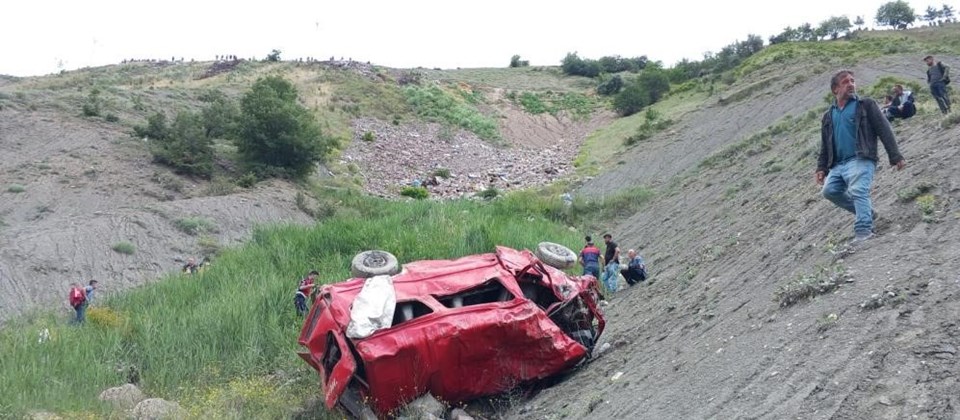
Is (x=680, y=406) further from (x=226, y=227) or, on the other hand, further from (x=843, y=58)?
(x=843, y=58)

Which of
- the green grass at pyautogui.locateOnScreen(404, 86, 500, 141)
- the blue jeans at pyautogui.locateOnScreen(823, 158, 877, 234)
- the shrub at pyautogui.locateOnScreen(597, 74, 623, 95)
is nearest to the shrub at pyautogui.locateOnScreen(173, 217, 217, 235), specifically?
the blue jeans at pyautogui.locateOnScreen(823, 158, 877, 234)

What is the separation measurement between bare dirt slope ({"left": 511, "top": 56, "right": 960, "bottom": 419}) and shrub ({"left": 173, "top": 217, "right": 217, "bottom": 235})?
1308 centimetres

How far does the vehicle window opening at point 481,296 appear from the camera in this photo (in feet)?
27.7

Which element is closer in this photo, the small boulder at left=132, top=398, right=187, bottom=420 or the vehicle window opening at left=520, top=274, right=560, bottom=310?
the small boulder at left=132, top=398, right=187, bottom=420

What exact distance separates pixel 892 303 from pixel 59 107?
32.2m

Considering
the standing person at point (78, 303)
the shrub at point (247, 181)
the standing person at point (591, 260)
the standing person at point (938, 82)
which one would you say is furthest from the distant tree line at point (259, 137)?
the standing person at point (938, 82)

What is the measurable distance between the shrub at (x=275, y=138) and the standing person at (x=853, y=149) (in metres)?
23.4

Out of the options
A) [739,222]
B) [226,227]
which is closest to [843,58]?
[739,222]

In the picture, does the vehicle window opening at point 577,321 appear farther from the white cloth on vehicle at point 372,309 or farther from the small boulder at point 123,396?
the small boulder at point 123,396

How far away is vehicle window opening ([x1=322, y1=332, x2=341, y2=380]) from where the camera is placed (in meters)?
8.08

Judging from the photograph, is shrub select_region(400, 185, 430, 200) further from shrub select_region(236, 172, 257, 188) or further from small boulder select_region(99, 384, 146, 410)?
small boulder select_region(99, 384, 146, 410)

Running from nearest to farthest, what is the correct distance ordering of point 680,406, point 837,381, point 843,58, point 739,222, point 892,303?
point 837,381 → point 892,303 → point 680,406 → point 739,222 → point 843,58

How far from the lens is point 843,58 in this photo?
3922 cm

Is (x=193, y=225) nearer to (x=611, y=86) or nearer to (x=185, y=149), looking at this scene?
(x=185, y=149)
